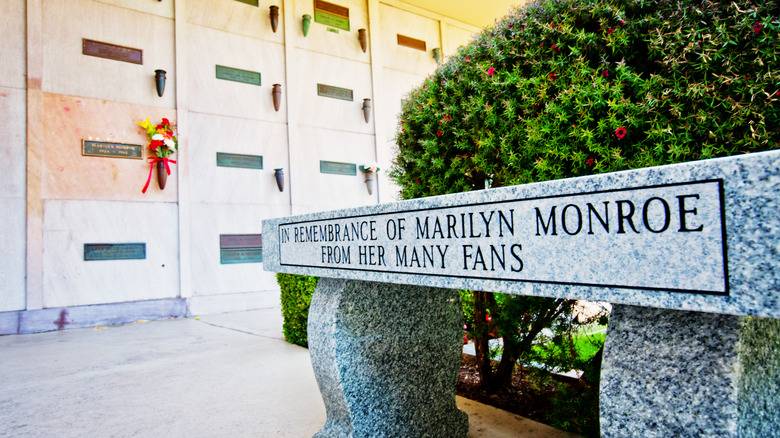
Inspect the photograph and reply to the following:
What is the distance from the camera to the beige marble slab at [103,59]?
637cm

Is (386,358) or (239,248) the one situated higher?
(239,248)

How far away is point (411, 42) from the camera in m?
10.0

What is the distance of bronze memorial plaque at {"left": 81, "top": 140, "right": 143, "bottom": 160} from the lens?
6453 mm

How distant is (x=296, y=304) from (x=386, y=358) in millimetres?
2641

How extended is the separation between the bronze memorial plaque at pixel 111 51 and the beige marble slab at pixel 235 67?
767 mm

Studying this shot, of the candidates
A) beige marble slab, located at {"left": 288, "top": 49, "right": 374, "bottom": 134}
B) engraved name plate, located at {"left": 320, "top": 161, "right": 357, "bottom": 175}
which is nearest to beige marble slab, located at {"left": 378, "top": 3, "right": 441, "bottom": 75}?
beige marble slab, located at {"left": 288, "top": 49, "right": 374, "bottom": 134}

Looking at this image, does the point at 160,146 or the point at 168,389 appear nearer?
the point at 168,389

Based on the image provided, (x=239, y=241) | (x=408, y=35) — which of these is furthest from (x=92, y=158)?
(x=408, y=35)

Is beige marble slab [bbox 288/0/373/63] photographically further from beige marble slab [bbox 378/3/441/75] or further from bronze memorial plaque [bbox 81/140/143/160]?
bronze memorial plaque [bbox 81/140/143/160]

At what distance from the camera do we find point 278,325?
20.0ft

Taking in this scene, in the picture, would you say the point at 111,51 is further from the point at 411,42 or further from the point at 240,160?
the point at 411,42

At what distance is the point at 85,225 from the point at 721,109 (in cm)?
721

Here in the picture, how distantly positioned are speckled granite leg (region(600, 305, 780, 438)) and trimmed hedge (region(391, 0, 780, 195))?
0.66 metres

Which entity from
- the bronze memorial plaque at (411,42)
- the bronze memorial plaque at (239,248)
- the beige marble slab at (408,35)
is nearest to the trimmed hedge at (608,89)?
the bronze memorial plaque at (239,248)
